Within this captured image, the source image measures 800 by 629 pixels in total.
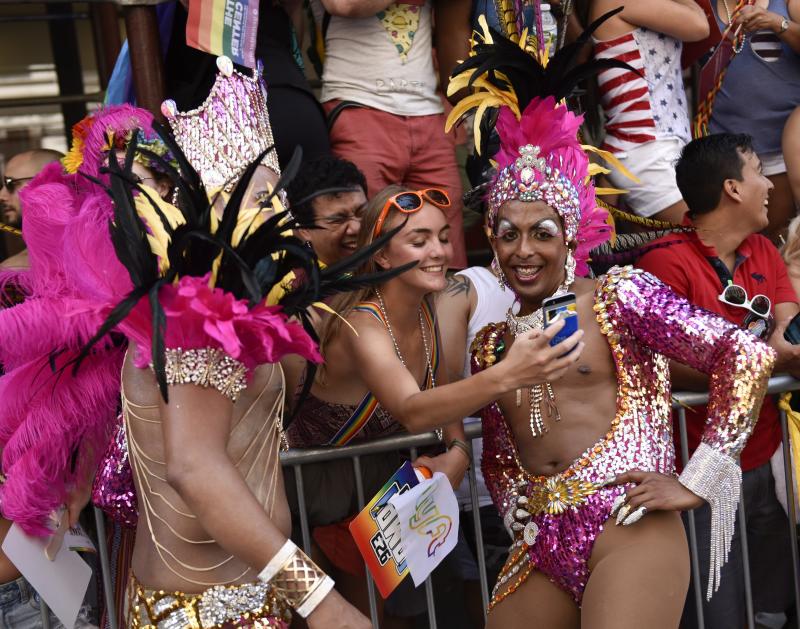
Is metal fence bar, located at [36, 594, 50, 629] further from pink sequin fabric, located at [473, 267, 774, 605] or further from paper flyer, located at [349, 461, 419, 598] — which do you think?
pink sequin fabric, located at [473, 267, 774, 605]

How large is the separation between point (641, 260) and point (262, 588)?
2.10 m

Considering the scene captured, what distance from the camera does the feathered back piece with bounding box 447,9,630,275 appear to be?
343 cm

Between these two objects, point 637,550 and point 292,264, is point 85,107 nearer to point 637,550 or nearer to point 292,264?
point 292,264

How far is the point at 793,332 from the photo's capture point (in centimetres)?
395

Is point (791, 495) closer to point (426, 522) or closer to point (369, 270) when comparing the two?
point (426, 522)

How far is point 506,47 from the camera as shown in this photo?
3.57 metres

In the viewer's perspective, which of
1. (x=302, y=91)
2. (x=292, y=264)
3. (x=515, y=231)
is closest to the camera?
(x=292, y=264)

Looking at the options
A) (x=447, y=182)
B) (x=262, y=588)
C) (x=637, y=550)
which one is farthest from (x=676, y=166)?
(x=262, y=588)

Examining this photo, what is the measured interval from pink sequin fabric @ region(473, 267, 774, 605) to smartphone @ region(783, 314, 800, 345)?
786 millimetres

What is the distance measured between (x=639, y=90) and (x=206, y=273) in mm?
2690

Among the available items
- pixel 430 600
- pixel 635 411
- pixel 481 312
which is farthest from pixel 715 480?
pixel 481 312

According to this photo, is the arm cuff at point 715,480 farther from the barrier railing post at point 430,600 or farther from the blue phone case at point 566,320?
the barrier railing post at point 430,600

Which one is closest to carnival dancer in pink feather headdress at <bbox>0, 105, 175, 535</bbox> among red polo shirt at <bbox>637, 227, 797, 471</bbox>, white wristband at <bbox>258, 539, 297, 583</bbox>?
white wristband at <bbox>258, 539, 297, 583</bbox>

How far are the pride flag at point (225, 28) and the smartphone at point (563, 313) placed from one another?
4.96 feet
